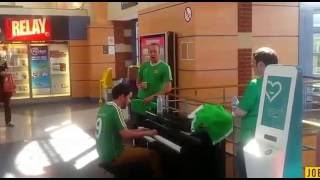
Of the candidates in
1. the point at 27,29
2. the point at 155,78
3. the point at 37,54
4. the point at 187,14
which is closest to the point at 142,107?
the point at 155,78

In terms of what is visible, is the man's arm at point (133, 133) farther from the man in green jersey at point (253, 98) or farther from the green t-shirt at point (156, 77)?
the green t-shirt at point (156, 77)

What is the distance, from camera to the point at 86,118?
10.4 m

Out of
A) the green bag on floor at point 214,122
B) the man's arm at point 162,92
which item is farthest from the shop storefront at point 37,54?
the green bag on floor at point 214,122

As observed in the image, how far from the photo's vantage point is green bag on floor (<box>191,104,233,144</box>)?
3.62 meters

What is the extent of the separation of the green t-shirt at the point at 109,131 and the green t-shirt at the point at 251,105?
1166 millimetres

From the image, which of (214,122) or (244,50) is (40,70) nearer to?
(244,50)

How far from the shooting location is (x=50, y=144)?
7.64 m

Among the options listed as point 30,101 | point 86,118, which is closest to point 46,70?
point 30,101

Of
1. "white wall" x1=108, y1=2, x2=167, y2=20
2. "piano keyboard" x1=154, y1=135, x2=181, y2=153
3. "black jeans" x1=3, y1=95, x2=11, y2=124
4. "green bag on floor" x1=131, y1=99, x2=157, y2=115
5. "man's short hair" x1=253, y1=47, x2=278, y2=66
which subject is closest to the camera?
"man's short hair" x1=253, y1=47, x2=278, y2=66

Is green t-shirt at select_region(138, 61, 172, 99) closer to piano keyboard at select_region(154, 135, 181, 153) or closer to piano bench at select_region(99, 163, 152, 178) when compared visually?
piano keyboard at select_region(154, 135, 181, 153)

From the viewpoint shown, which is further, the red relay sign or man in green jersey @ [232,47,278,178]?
the red relay sign

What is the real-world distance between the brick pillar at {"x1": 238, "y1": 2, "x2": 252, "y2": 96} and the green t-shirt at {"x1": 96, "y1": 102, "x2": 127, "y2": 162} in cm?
382

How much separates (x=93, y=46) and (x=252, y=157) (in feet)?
36.6

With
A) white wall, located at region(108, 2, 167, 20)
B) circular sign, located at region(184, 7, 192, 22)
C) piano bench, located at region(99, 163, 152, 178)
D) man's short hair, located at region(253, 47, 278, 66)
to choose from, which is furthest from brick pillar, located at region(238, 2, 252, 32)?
piano bench, located at region(99, 163, 152, 178)
